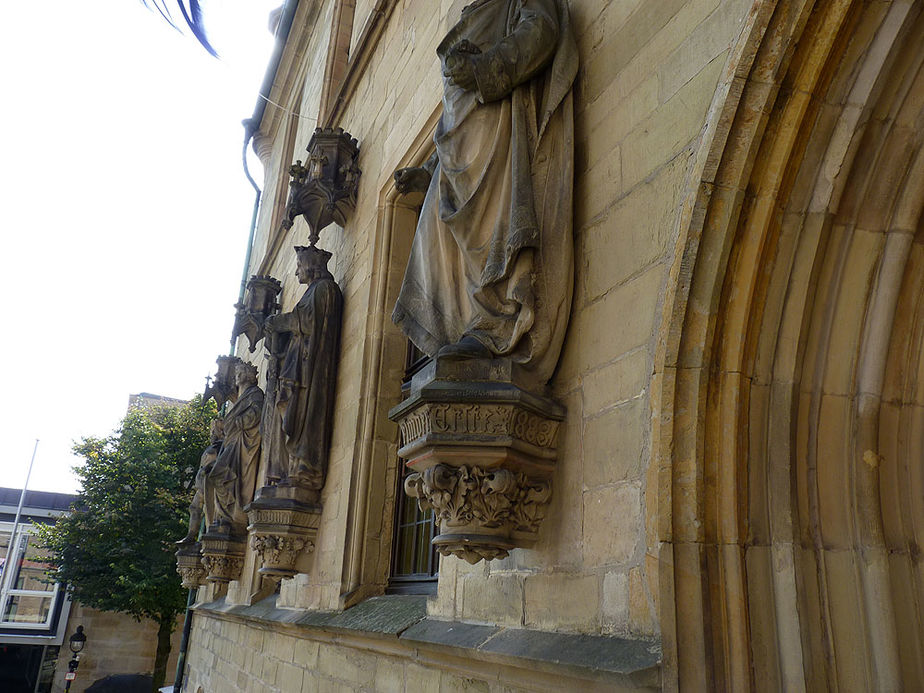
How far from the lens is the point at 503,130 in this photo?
9.12 feet

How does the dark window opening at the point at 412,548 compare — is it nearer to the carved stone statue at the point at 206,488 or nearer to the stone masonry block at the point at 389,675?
the stone masonry block at the point at 389,675

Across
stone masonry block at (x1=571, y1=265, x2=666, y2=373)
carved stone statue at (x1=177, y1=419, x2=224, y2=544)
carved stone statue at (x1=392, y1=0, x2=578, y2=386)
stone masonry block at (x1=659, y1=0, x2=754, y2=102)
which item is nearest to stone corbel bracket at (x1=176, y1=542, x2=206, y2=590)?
carved stone statue at (x1=177, y1=419, x2=224, y2=544)

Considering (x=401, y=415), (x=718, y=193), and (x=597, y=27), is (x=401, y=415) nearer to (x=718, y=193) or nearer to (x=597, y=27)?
(x=718, y=193)

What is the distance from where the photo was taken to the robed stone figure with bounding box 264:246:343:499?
Result: 17.6 ft

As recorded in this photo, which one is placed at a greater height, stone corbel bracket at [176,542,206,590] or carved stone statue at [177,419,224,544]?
carved stone statue at [177,419,224,544]

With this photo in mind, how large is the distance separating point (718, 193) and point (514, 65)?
1.10 metres

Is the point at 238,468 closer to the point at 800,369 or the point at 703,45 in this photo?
the point at 703,45

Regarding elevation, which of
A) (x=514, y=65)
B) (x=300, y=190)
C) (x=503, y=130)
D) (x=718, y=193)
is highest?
(x=300, y=190)

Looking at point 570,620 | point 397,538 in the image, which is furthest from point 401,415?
point 397,538

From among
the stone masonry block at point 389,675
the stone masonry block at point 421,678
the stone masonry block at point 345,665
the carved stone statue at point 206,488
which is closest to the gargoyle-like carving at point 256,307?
the carved stone statue at point 206,488

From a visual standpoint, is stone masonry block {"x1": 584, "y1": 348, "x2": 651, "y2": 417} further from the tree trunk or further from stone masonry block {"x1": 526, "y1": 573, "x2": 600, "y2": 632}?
the tree trunk

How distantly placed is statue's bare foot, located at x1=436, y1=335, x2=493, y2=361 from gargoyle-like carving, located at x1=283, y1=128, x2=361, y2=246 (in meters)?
3.74

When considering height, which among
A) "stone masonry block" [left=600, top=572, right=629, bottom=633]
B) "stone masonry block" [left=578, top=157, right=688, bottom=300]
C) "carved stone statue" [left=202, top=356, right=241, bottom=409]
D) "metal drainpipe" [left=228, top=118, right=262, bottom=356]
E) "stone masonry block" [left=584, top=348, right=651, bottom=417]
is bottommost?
"stone masonry block" [left=600, top=572, right=629, bottom=633]

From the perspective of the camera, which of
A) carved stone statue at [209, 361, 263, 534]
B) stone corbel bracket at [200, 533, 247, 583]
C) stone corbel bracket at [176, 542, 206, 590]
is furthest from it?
stone corbel bracket at [176, 542, 206, 590]
